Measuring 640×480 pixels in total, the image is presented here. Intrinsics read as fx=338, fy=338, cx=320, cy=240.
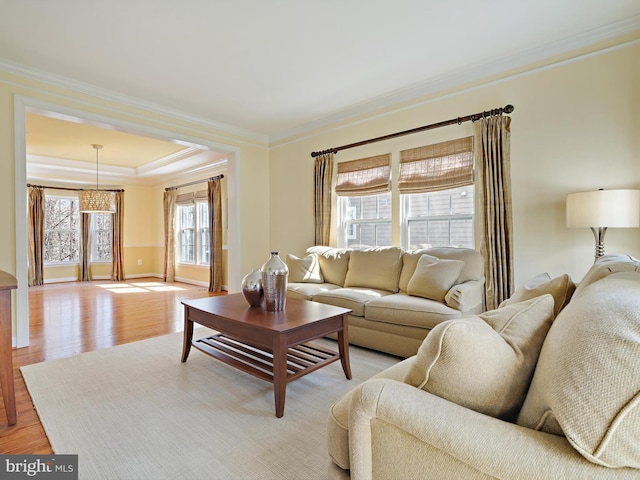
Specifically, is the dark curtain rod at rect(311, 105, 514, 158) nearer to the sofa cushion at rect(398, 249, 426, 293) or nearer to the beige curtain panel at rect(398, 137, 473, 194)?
the beige curtain panel at rect(398, 137, 473, 194)

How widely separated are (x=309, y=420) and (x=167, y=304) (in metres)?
4.13

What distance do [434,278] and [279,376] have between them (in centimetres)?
168

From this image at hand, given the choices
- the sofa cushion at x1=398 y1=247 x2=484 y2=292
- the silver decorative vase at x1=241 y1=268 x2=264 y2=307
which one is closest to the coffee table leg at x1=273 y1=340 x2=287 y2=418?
the silver decorative vase at x1=241 y1=268 x2=264 y2=307

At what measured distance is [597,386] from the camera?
0.68 meters

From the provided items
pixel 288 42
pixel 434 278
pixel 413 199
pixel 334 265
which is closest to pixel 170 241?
pixel 334 265

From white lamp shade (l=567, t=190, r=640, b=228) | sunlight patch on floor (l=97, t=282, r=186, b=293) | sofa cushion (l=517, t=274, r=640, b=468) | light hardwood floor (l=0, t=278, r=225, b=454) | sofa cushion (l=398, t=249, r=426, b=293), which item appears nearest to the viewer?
sofa cushion (l=517, t=274, r=640, b=468)

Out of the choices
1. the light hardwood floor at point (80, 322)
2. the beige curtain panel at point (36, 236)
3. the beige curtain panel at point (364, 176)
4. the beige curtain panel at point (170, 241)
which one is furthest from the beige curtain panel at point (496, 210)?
the beige curtain panel at point (36, 236)

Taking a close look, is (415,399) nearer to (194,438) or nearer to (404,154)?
(194,438)

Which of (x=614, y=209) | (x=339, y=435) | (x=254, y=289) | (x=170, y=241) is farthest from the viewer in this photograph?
(x=170, y=241)

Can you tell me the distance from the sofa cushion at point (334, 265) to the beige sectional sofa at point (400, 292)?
0.01 m

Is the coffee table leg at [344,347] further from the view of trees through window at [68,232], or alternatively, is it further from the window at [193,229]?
the view of trees through window at [68,232]

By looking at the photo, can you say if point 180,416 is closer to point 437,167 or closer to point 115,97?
point 437,167

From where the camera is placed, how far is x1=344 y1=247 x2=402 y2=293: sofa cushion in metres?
3.58

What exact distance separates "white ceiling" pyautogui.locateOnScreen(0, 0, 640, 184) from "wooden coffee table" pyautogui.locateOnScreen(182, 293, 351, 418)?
2249 millimetres
